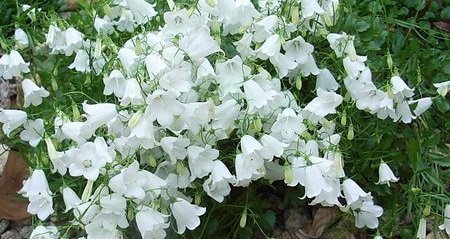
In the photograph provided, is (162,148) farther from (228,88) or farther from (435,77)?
(435,77)

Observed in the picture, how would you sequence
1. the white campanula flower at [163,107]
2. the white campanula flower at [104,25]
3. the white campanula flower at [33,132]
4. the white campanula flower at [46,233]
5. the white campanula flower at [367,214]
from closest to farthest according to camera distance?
the white campanula flower at [163,107], the white campanula flower at [46,233], the white campanula flower at [367,214], the white campanula flower at [33,132], the white campanula flower at [104,25]

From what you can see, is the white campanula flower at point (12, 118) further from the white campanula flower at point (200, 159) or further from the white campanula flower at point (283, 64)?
the white campanula flower at point (283, 64)

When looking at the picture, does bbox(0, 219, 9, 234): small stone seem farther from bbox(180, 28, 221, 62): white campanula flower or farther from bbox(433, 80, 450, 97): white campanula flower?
bbox(433, 80, 450, 97): white campanula flower

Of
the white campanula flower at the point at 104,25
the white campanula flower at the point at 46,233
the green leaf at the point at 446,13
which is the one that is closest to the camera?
the white campanula flower at the point at 46,233

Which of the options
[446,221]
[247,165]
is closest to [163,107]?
[247,165]

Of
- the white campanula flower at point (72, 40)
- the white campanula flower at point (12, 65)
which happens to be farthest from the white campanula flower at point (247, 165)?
the white campanula flower at point (12, 65)

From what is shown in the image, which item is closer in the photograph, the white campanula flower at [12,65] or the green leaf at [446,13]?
the white campanula flower at [12,65]

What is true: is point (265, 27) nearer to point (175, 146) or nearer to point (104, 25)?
point (175, 146)
